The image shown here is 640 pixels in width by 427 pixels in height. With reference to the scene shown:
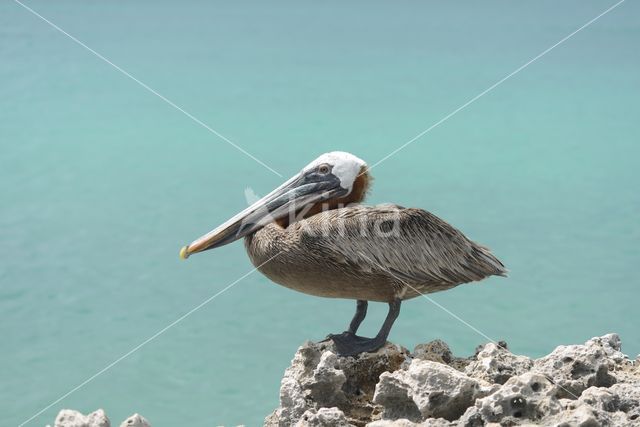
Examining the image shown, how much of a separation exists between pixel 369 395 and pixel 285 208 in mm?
872

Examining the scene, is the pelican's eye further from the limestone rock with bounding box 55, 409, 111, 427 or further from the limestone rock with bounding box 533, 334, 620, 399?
the limestone rock with bounding box 55, 409, 111, 427

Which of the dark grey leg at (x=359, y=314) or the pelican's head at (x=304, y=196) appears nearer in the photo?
the dark grey leg at (x=359, y=314)

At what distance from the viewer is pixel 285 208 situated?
3975 mm

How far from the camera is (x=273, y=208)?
13.1ft

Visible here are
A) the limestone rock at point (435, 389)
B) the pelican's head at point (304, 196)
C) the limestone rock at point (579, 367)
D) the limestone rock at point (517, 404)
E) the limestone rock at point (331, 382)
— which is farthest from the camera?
the pelican's head at point (304, 196)

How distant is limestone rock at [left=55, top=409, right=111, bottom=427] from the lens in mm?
3166

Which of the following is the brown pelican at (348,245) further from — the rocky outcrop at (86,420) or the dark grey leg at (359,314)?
the rocky outcrop at (86,420)

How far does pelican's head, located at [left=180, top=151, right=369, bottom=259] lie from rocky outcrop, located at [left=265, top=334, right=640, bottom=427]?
576 millimetres

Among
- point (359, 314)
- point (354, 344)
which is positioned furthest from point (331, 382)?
point (359, 314)

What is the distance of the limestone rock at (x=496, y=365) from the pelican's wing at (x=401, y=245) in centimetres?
42

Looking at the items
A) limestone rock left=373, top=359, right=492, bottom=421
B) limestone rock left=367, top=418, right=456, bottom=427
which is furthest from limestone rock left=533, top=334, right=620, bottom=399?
limestone rock left=367, top=418, right=456, bottom=427

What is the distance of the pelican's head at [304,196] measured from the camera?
12.9 ft

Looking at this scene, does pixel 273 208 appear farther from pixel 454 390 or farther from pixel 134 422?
pixel 454 390

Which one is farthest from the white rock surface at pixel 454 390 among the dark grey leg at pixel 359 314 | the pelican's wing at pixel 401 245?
the pelican's wing at pixel 401 245
